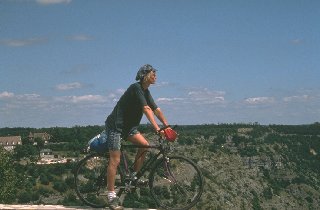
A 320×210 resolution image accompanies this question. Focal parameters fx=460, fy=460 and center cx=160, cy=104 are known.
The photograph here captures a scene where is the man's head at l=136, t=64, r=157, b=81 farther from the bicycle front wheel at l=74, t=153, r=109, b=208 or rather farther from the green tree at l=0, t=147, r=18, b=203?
the green tree at l=0, t=147, r=18, b=203

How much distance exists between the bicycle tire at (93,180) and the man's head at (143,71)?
156 centimetres

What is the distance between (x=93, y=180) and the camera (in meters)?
8.57

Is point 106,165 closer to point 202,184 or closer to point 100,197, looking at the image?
point 100,197

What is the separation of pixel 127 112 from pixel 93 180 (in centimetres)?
150

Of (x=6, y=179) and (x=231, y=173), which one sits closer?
(x=6, y=179)

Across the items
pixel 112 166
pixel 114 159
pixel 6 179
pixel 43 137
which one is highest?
pixel 114 159

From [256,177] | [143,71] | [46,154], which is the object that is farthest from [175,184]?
[256,177]

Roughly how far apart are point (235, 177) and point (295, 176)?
1381 inches

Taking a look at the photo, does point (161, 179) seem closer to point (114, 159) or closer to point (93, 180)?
point (114, 159)

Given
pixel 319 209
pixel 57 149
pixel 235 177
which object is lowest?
pixel 319 209

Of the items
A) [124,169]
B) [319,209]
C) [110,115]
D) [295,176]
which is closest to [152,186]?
[124,169]

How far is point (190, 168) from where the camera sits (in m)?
8.17

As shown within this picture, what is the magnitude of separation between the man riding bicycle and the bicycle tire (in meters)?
0.30

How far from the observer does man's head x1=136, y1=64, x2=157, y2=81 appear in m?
8.03
